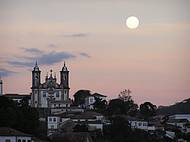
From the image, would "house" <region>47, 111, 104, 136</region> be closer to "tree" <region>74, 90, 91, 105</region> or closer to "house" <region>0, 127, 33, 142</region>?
"tree" <region>74, 90, 91, 105</region>

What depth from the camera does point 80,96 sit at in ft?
295

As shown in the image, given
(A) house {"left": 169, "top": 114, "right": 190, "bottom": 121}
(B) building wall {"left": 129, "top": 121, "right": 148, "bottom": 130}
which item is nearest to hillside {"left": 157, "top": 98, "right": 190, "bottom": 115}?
(A) house {"left": 169, "top": 114, "right": 190, "bottom": 121}

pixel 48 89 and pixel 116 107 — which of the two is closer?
pixel 116 107

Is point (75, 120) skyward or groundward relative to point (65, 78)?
groundward

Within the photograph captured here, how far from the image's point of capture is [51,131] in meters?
66.2

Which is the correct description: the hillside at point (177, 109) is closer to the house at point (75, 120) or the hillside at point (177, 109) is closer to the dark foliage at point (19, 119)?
the house at point (75, 120)

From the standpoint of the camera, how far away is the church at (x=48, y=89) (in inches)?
3469

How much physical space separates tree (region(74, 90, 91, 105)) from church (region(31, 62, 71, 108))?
1.61 m

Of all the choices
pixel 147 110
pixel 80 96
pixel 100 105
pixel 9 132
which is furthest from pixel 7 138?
pixel 80 96

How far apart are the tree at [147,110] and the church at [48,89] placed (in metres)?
9.17

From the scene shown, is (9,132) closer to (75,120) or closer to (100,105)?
(75,120)

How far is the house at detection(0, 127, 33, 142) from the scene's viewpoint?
43.5 m

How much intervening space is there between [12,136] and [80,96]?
153 ft

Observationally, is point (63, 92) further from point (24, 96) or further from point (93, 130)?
point (93, 130)
